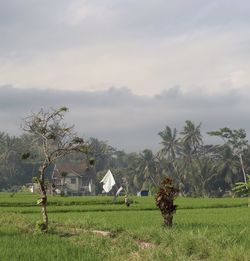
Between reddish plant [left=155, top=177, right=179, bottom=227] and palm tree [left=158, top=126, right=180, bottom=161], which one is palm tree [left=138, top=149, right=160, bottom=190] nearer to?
palm tree [left=158, top=126, right=180, bottom=161]

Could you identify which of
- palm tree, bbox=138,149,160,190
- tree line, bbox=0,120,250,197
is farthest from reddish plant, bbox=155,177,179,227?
palm tree, bbox=138,149,160,190

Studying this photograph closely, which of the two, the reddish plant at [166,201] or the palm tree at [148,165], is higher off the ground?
the palm tree at [148,165]

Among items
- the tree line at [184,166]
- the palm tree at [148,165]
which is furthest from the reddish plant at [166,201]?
the palm tree at [148,165]

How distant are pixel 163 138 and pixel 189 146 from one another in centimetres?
496

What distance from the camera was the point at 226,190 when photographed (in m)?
73.6

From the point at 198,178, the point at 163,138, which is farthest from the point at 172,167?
the point at 198,178

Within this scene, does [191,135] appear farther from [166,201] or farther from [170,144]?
[166,201]

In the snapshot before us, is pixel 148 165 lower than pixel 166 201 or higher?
higher

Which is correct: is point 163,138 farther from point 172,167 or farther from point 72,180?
point 72,180

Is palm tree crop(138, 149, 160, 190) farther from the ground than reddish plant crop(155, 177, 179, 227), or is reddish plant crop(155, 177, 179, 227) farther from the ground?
palm tree crop(138, 149, 160, 190)

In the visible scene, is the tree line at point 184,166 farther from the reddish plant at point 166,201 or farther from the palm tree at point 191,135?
the reddish plant at point 166,201

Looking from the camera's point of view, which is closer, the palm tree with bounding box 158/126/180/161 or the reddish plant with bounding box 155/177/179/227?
the reddish plant with bounding box 155/177/179/227

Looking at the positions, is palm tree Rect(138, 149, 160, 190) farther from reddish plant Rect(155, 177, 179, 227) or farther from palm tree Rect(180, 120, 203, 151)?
reddish plant Rect(155, 177, 179, 227)

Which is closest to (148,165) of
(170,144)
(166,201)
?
(170,144)
